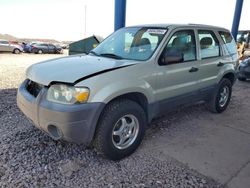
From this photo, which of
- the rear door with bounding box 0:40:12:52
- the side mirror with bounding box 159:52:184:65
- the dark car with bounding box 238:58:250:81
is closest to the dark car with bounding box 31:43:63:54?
the rear door with bounding box 0:40:12:52

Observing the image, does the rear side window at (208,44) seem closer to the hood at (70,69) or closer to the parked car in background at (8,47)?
the hood at (70,69)

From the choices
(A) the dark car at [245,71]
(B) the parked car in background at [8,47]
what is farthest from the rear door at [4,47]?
(A) the dark car at [245,71]

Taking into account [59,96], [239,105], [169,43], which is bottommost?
[239,105]

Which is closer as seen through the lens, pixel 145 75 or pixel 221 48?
pixel 145 75

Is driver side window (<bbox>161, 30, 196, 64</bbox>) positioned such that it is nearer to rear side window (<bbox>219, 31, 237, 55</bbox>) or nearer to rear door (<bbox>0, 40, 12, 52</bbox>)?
rear side window (<bbox>219, 31, 237, 55</bbox>)

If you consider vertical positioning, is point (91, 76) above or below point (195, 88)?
above

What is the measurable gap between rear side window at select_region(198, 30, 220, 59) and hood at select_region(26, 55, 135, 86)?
67.0 inches

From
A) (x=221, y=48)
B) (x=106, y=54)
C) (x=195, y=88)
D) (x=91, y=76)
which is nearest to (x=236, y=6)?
(x=221, y=48)

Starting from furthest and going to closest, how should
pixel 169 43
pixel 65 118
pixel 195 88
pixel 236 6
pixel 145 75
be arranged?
pixel 236 6 < pixel 195 88 < pixel 169 43 < pixel 145 75 < pixel 65 118

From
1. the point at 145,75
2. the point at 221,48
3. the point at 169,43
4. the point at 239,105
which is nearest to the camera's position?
the point at 145,75

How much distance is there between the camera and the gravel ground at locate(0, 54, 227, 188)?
2.92 m

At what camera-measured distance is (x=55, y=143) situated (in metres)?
3.70

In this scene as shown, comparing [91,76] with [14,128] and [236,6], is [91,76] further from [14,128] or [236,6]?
[236,6]

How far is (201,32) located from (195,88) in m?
1.02
